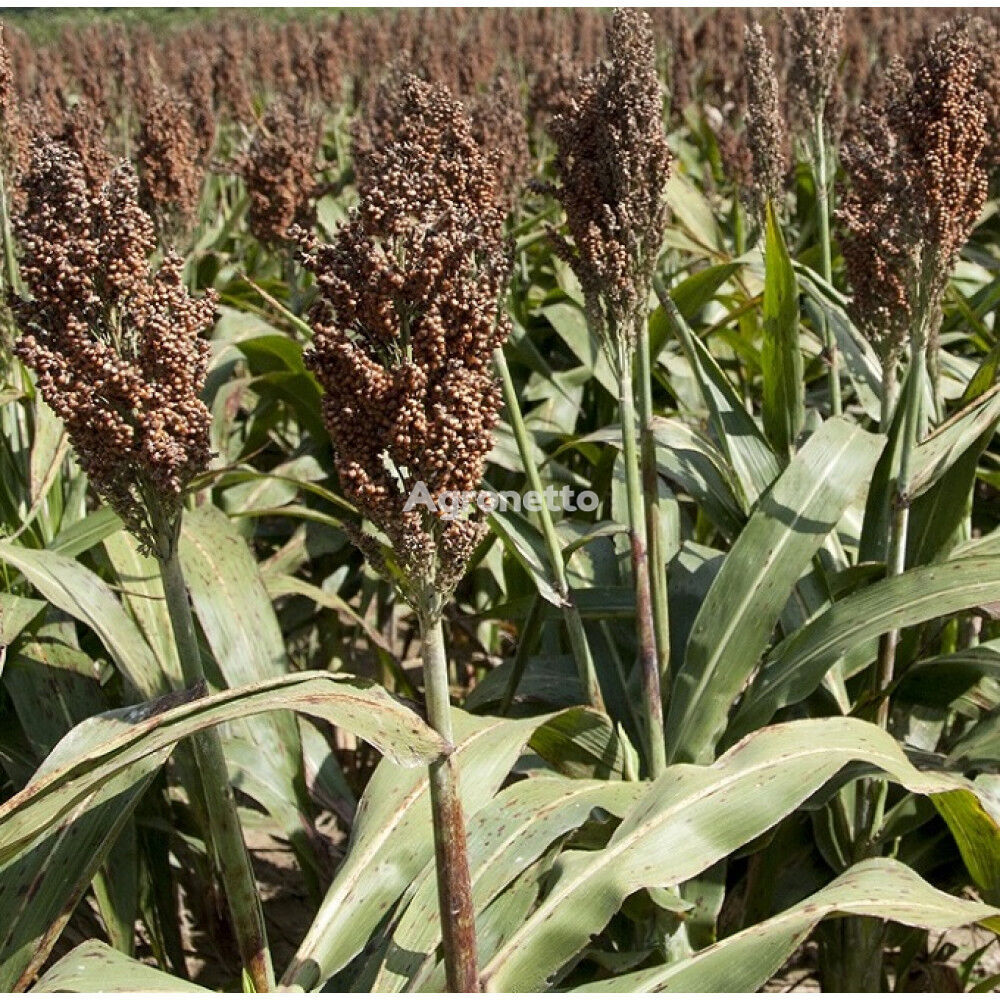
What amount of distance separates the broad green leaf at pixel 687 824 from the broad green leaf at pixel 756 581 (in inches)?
9.9

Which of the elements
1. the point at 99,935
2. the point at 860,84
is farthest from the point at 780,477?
the point at 860,84

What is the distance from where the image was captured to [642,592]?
→ 7.68 feet

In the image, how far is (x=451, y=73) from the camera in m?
6.13

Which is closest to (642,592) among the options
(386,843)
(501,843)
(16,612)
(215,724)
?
(501,843)

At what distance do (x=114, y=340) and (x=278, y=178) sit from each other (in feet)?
7.68

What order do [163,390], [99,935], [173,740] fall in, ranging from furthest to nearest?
[99,935] → [163,390] → [173,740]

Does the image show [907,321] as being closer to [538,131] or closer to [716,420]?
[716,420]

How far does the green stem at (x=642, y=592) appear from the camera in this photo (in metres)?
2.32

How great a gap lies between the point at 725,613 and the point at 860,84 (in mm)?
6876

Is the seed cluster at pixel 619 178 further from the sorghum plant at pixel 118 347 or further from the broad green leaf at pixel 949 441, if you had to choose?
the sorghum plant at pixel 118 347

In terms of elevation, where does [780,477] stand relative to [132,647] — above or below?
above

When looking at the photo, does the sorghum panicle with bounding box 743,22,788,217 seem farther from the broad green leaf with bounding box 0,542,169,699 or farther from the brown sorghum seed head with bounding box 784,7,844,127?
the broad green leaf with bounding box 0,542,169,699

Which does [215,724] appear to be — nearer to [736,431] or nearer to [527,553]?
[527,553]

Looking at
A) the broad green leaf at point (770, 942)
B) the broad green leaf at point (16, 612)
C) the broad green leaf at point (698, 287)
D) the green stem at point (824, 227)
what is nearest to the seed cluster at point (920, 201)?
the green stem at point (824, 227)
